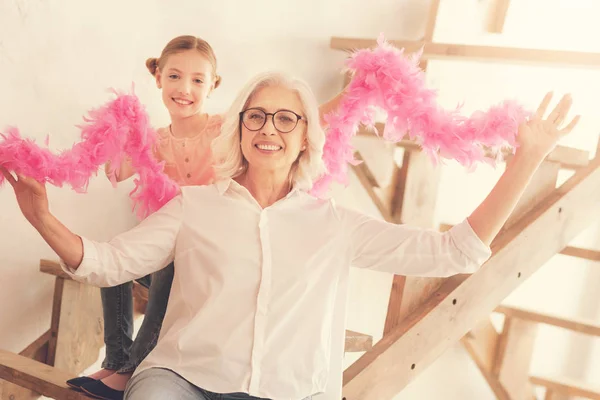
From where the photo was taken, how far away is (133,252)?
1.24 meters

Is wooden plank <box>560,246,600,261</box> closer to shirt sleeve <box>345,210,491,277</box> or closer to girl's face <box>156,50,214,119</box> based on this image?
shirt sleeve <box>345,210,491,277</box>

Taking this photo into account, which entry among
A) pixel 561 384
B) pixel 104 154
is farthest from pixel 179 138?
pixel 561 384

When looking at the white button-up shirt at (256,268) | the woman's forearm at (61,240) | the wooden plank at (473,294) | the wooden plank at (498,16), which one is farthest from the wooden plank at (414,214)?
the wooden plank at (498,16)

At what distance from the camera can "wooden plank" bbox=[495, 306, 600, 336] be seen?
2146 mm

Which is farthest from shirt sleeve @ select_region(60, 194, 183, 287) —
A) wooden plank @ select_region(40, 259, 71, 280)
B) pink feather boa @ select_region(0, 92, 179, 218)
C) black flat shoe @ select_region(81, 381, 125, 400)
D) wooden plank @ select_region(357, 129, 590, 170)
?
wooden plank @ select_region(357, 129, 590, 170)

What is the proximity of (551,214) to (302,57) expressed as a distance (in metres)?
1.21

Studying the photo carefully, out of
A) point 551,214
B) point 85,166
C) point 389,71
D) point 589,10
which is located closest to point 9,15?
point 85,166

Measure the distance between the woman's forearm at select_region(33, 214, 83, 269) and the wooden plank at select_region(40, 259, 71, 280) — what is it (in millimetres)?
693

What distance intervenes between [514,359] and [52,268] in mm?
1729

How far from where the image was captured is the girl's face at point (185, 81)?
1.60 metres

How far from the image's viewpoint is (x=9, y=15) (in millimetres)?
1643

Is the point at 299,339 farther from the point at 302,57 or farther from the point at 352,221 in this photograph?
the point at 302,57

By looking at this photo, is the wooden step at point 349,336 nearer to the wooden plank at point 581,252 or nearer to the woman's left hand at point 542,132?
the woman's left hand at point 542,132

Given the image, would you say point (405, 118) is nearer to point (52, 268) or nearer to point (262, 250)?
point (262, 250)
